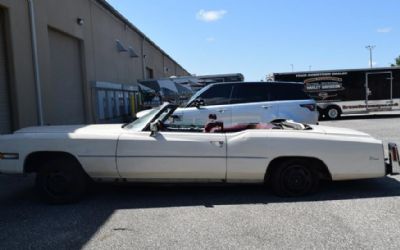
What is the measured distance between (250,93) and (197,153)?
6.00 m

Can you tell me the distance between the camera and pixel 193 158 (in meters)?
6.19

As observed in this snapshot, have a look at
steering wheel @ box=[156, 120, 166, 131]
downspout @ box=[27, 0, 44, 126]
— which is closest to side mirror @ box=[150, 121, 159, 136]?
steering wheel @ box=[156, 120, 166, 131]

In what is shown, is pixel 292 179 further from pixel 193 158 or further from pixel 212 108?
pixel 212 108

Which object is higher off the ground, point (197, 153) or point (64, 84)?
point (64, 84)

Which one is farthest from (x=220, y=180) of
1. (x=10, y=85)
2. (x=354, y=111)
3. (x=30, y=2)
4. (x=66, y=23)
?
(x=354, y=111)

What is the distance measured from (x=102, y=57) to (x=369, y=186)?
15.2m

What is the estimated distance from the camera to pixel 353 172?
629 centimetres

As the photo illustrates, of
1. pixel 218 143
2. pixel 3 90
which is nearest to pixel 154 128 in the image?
pixel 218 143

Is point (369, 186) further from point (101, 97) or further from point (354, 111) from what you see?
point (354, 111)

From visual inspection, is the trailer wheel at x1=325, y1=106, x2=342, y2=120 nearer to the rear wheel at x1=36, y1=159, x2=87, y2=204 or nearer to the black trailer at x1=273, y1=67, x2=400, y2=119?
the black trailer at x1=273, y1=67, x2=400, y2=119

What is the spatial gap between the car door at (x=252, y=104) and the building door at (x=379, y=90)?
12.8 m

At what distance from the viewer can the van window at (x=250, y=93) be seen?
1184 cm

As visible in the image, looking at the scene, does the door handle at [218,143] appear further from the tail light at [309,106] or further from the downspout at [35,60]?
the downspout at [35,60]

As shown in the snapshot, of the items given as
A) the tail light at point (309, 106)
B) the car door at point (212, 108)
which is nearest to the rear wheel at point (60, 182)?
the car door at point (212, 108)
